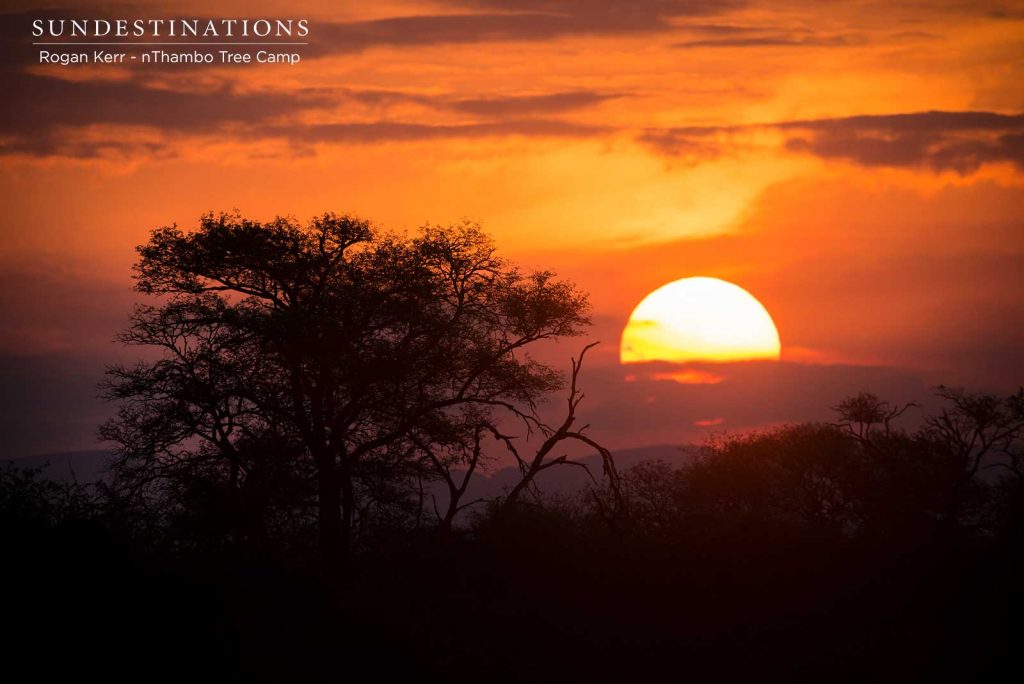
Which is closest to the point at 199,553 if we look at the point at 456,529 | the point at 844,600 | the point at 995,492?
the point at 456,529

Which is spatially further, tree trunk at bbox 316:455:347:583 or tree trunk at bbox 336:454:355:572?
tree trunk at bbox 336:454:355:572

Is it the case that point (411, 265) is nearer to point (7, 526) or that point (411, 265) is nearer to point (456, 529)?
point (456, 529)

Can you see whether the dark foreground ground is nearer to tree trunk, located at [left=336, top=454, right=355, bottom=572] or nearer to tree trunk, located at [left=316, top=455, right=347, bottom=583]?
tree trunk, located at [left=336, top=454, right=355, bottom=572]

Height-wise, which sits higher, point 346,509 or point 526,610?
point 346,509

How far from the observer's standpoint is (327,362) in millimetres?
33250

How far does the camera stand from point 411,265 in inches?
1395

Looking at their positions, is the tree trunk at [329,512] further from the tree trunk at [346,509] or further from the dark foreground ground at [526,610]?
the dark foreground ground at [526,610]

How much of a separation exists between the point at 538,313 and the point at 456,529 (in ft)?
26.7

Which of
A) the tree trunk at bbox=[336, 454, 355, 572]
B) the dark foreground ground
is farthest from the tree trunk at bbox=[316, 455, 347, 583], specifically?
the dark foreground ground

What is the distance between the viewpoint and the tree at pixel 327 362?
32.8 meters

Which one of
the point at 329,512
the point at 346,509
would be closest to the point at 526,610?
the point at 346,509

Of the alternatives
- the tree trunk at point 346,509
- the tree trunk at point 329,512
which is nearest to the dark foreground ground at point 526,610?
the tree trunk at point 346,509

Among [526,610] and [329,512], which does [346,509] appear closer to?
[329,512]

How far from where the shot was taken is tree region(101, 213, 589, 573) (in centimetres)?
3281
